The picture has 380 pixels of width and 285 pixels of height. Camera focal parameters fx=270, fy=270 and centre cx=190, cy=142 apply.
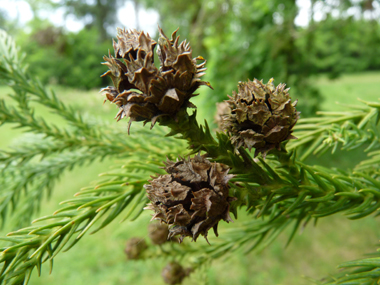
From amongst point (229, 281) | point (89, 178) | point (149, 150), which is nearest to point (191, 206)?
point (149, 150)

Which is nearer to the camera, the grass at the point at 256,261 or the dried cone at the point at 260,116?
the dried cone at the point at 260,116

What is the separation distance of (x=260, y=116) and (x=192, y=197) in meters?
0.15

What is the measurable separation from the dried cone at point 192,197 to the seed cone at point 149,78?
0.08m

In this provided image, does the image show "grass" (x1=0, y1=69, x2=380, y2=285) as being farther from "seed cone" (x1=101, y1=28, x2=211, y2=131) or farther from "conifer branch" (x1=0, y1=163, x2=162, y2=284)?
"seed cone" (x1=101, y1=28, x2=211, y2=131)

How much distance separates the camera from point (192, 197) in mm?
380

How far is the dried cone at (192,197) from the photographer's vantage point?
0.36 m

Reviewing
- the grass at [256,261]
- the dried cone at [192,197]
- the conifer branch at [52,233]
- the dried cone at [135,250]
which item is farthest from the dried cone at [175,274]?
the grass at [256,261]

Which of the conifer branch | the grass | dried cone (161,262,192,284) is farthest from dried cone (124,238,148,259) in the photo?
the grass

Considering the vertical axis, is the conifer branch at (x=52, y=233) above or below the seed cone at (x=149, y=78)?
below

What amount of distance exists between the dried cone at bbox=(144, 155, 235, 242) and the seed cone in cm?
8

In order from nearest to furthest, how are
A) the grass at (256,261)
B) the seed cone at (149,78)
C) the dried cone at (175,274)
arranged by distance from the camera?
the seed cone at (149,78), the dried cone at (175,274), the grass at (256,261)

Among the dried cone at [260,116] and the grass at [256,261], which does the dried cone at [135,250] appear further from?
the grass at [256,261]

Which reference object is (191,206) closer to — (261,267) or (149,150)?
(149,150)

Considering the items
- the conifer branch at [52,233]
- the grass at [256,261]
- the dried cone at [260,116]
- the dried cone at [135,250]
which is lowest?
the grass at [256,261]
